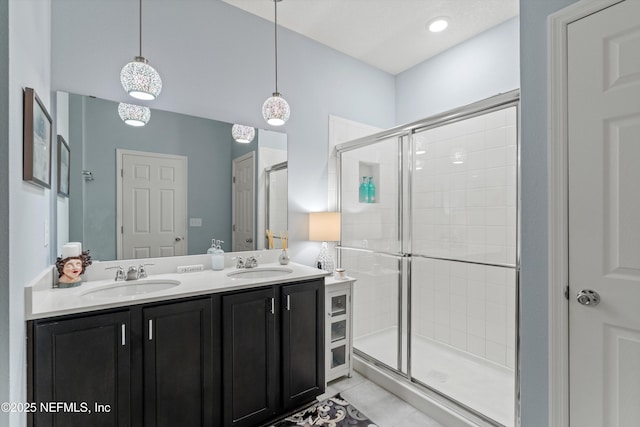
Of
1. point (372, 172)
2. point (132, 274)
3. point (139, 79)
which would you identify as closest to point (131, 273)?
point (132, 274)

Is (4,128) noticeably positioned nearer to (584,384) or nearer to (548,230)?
(548,230)

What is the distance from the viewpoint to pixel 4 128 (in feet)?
3.26

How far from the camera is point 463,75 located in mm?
2916

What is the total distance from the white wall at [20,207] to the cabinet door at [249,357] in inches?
33.4

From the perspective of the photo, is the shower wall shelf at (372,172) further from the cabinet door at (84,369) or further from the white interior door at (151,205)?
the cabinet door at (84,369)

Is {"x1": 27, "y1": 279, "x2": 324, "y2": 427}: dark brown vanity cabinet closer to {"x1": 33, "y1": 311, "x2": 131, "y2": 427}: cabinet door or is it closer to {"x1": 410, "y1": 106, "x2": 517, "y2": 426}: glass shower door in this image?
{"x1": 33, "y1": 311, "x2": 131, "y2": 427}: cabinet door

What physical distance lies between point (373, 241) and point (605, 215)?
182 cm

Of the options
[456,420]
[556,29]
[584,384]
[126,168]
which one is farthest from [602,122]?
[126,168]

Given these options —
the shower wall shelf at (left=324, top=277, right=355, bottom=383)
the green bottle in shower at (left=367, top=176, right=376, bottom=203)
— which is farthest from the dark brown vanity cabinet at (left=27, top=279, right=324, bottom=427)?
the green bottle in shower at (left=367, top=176, right=376, bottom=203)

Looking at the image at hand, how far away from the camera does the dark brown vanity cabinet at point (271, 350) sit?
1767mm

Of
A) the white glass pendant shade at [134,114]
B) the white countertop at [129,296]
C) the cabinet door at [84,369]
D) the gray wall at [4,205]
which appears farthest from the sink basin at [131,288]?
the white glass pendant shade at [134,114]

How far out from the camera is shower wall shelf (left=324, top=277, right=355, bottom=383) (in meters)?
2.43

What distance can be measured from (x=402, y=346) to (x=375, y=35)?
280 centimetres

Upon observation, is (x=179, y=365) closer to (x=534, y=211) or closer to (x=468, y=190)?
(x=534, y=211)
